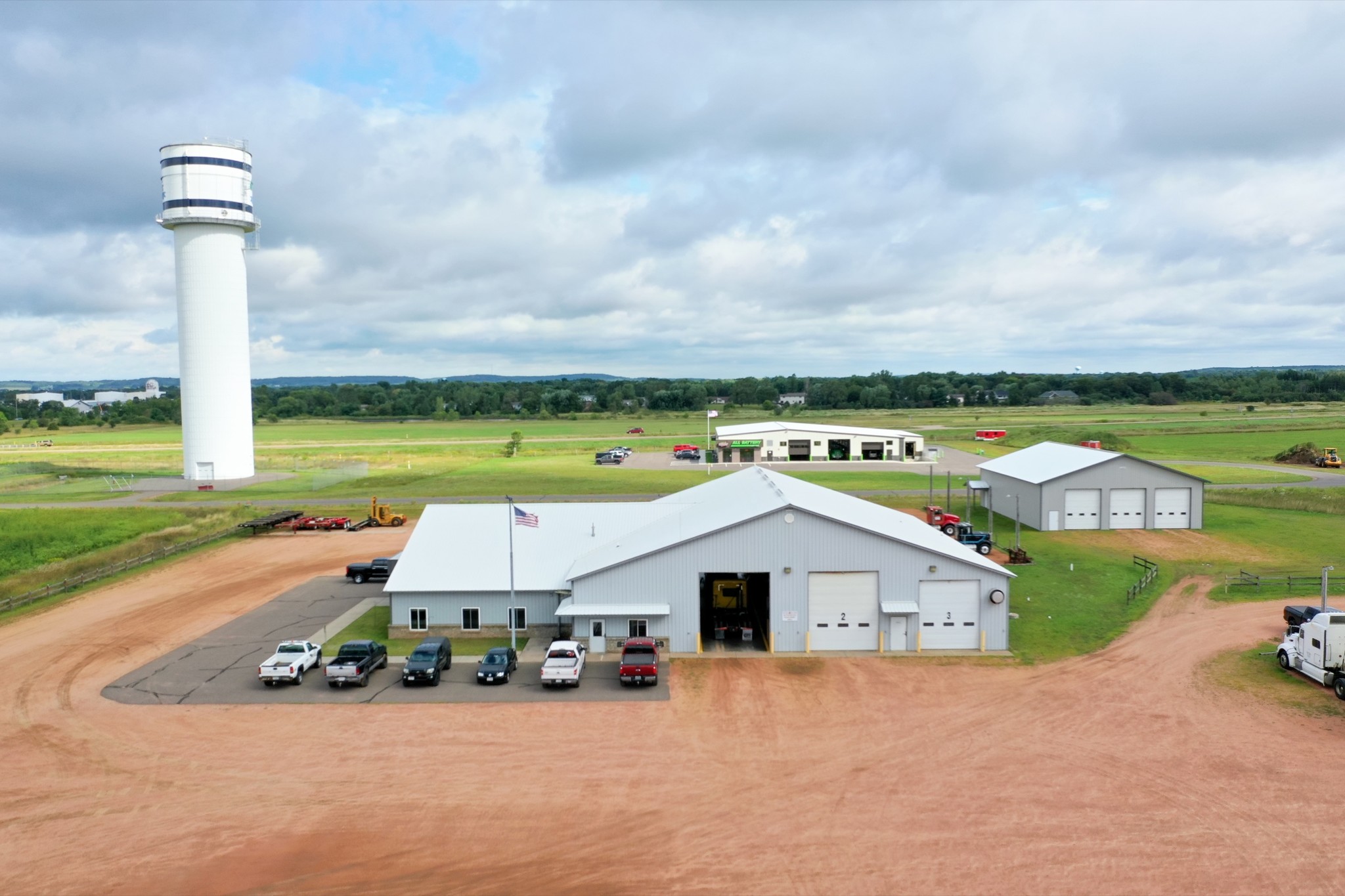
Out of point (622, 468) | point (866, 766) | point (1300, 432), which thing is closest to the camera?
point (866, 766)

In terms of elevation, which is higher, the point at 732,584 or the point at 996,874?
the point at 732,584

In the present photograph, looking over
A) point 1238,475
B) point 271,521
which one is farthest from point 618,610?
point 1238,475

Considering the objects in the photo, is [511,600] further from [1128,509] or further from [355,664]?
[1128,509]

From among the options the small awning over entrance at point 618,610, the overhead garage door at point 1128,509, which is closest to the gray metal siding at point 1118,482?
the overhead garage door at point 1128,509

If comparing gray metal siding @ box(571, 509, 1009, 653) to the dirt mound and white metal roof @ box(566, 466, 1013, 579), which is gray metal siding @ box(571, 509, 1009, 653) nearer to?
white metal roof @ box(566, 466, 1013, 579)

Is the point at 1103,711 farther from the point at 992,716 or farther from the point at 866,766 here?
the point at 866,766

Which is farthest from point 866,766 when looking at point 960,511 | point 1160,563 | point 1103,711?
point 960,511

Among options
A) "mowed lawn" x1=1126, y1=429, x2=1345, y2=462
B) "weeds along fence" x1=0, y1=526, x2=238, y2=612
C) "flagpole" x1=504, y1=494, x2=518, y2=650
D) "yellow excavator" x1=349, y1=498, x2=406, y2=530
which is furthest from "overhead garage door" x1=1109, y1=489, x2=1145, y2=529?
"weeds along fence" x1=0, y1=526, x2=238, y2=612
